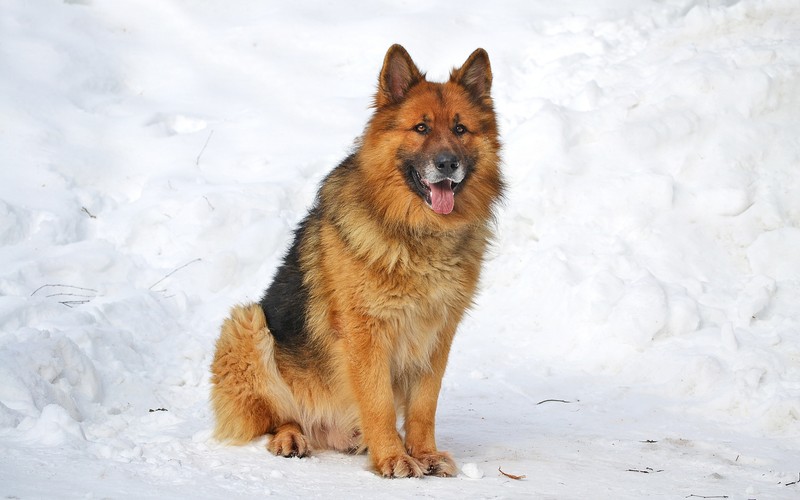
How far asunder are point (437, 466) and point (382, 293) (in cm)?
103

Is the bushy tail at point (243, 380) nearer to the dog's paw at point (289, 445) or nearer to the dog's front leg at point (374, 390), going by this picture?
the dog's paw at point (289, 445)

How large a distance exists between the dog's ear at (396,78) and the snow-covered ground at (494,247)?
1.93 meters

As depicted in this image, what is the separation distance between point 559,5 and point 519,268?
5759 millimetres

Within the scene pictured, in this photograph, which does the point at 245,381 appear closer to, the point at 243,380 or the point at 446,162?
the point at 243,380

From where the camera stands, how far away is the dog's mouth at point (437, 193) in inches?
198

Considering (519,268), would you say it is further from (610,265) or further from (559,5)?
(559,5)

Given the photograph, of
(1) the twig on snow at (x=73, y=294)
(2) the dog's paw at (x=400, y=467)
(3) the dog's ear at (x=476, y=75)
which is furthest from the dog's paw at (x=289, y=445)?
(1) the twig on snow at (x=73, y=294)

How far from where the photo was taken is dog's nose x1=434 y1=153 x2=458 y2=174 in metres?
4.90

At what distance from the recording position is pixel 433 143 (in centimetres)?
499

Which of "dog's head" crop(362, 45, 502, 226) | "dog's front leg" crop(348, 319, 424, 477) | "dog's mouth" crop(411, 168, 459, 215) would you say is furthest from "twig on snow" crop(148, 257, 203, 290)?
"dog's mouth" crop(411, 168, 459, 215)

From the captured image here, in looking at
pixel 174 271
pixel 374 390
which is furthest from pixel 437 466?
pixel 174 271

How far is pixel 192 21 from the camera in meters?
12.9

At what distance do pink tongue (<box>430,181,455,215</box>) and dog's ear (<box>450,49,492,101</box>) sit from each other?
27.2 inches

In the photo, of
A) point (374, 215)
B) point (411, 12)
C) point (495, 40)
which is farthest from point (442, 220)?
point (411, 12)
